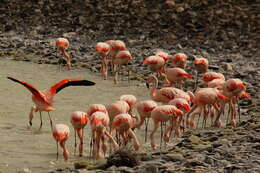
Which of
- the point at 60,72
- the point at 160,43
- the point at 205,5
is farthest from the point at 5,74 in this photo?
the point at 205,5

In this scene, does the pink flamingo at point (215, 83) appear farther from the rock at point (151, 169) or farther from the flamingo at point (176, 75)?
the rock at point (151, 169)

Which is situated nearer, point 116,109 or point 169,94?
point 116,109

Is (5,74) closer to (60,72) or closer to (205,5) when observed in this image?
(60,72)

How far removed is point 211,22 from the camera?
18.5 meters

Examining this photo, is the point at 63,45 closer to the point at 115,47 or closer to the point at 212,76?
the point at 115,47

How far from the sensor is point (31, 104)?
11250mm

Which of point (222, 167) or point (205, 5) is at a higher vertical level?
point (205, 5)

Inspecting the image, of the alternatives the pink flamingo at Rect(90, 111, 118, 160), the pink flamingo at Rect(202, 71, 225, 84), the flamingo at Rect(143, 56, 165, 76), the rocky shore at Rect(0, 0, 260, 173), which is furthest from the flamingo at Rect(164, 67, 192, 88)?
the pink flamingo at Rect(90, 111, 118, 160)

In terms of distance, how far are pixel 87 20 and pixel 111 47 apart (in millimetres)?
6067

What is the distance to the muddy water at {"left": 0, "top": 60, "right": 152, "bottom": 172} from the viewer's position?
7.93 m

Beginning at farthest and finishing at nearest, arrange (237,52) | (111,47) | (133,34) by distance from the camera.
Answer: (133,34) → (237,52) → (111,47)

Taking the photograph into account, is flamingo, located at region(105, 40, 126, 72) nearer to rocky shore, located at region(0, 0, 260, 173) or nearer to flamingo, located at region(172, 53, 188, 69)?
rocky shore, located at region(0, 0, 260, 173)

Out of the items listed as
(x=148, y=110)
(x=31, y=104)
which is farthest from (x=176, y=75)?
(x=31, y=104)

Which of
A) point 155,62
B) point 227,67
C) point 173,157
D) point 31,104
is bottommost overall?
A: point 31,104
